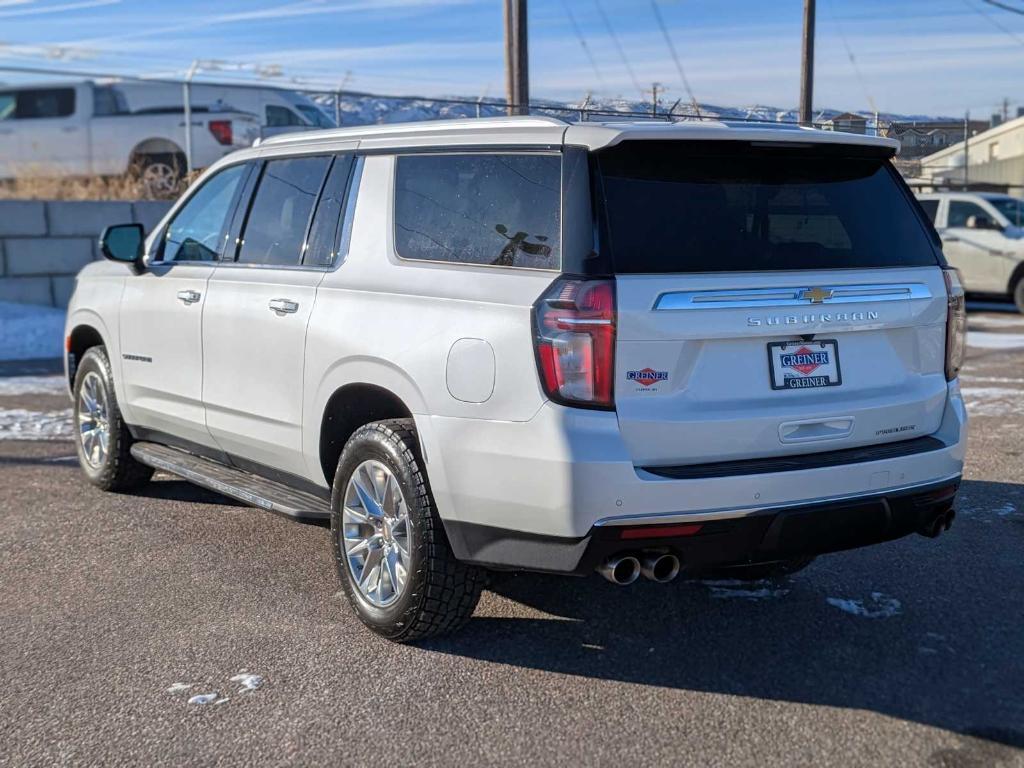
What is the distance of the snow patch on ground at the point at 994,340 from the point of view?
44.9ft

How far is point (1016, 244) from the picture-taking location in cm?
1766

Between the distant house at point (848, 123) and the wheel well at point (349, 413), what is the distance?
2060 millimetres

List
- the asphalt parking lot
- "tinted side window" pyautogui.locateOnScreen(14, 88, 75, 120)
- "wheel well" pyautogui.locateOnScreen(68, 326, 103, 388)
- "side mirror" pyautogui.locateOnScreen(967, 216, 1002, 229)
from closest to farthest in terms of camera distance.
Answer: the asphalt parking lot → "wheel well" pyautogui.locateOnScreen(68, 326, 103, 388) → "tinted side window" pyautogui.locateOnScreen(14, 88, 75, 120) → "side mirror" pyautogui.locateOnScreen(967, 216, 1002, 229)

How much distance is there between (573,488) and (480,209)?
45.2 inches

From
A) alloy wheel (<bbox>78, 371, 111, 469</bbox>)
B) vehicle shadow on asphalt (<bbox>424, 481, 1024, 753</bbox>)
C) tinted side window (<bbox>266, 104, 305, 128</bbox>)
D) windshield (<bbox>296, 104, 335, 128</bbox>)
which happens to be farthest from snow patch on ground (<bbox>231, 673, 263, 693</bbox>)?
tinted side window (<bbox>266, 104, 305, 128</bbox>)

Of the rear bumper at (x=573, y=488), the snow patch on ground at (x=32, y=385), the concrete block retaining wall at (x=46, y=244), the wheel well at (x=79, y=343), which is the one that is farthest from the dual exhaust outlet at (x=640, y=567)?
the concrete block retaining wall at (x=46, y=244)

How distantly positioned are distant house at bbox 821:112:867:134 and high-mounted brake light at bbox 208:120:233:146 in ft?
39.3

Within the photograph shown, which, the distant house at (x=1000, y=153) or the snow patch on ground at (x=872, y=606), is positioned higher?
the distant house at (x=1000, y=153)

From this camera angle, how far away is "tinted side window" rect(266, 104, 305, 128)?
53.2 ft

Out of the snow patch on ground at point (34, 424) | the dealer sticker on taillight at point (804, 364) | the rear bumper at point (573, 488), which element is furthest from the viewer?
the snow patch on ground at point (34, 424)

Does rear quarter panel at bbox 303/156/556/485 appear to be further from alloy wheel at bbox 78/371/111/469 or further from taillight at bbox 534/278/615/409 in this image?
alloy wheel at bbox 78/371/111/469

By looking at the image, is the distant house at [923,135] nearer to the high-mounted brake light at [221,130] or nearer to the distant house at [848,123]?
the distant house at [848,123]

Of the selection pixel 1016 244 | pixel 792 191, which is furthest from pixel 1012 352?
pixel 792 191

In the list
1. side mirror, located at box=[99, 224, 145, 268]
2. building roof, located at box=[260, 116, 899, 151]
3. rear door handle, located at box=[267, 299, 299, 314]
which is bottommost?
rear door handle, located at box=[267, 299, 299, 314]
